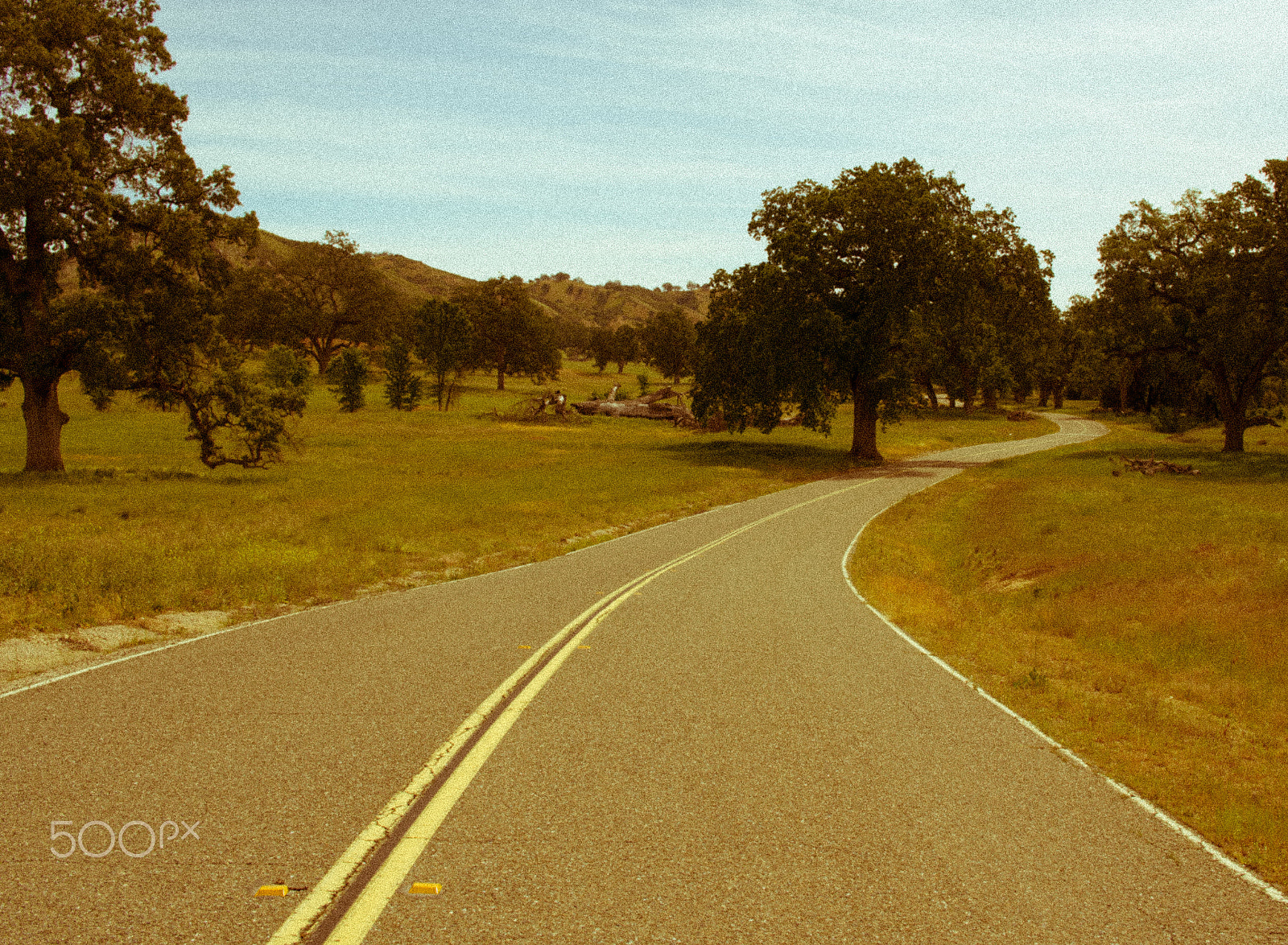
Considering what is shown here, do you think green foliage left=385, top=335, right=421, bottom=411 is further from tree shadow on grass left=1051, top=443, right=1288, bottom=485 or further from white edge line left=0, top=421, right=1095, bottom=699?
tree shadow on grass left=1051, top=443, right=1288, bottom=485

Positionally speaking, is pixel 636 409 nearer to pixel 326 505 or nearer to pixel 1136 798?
pixel 326 505

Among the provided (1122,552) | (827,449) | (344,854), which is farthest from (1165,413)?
(344,854)

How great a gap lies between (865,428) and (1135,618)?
34.2 meters

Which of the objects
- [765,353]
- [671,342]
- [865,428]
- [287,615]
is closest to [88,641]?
[287,615]

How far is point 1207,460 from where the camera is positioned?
35.3 metres

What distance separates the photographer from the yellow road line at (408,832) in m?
3.89

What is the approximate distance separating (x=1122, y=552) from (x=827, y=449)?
1339 inches

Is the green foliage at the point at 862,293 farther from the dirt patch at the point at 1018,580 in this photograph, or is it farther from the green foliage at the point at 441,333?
the green foliage at the point at 441,333

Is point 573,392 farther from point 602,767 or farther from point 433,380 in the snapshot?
point 602,767

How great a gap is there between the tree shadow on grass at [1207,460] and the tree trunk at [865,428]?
364 inches

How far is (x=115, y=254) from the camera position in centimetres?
2581

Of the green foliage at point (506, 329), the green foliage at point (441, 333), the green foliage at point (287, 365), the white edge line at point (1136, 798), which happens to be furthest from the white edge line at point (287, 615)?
the green foliage at point (506, 329)

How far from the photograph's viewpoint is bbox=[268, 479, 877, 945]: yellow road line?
3887mm

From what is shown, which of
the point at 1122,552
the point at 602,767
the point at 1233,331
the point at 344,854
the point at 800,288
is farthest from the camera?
the point at 800,288
